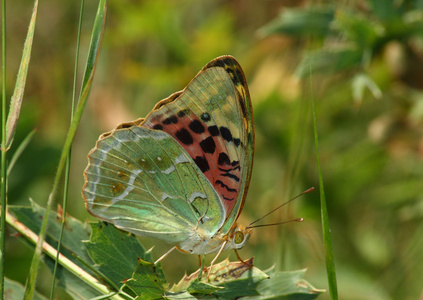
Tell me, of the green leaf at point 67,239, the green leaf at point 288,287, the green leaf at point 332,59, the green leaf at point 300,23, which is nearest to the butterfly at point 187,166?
the green leaf at point 67,239

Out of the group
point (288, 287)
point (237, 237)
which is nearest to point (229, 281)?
point (288, 287)

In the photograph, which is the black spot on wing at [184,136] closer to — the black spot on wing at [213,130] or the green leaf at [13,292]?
the black spot on wing at [213,130]

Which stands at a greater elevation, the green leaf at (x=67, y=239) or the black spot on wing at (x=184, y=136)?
the black spot on wing at (x=184, y=136)

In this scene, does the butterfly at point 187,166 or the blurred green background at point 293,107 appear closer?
the butterfly at point 187,166

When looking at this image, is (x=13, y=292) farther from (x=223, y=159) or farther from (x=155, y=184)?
(x=223, y=159)

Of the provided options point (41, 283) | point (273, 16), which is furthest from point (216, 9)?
point (41, 283)

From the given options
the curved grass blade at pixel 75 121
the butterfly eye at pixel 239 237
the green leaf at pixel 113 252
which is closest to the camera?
the curved grass blade at pixel 75 121
